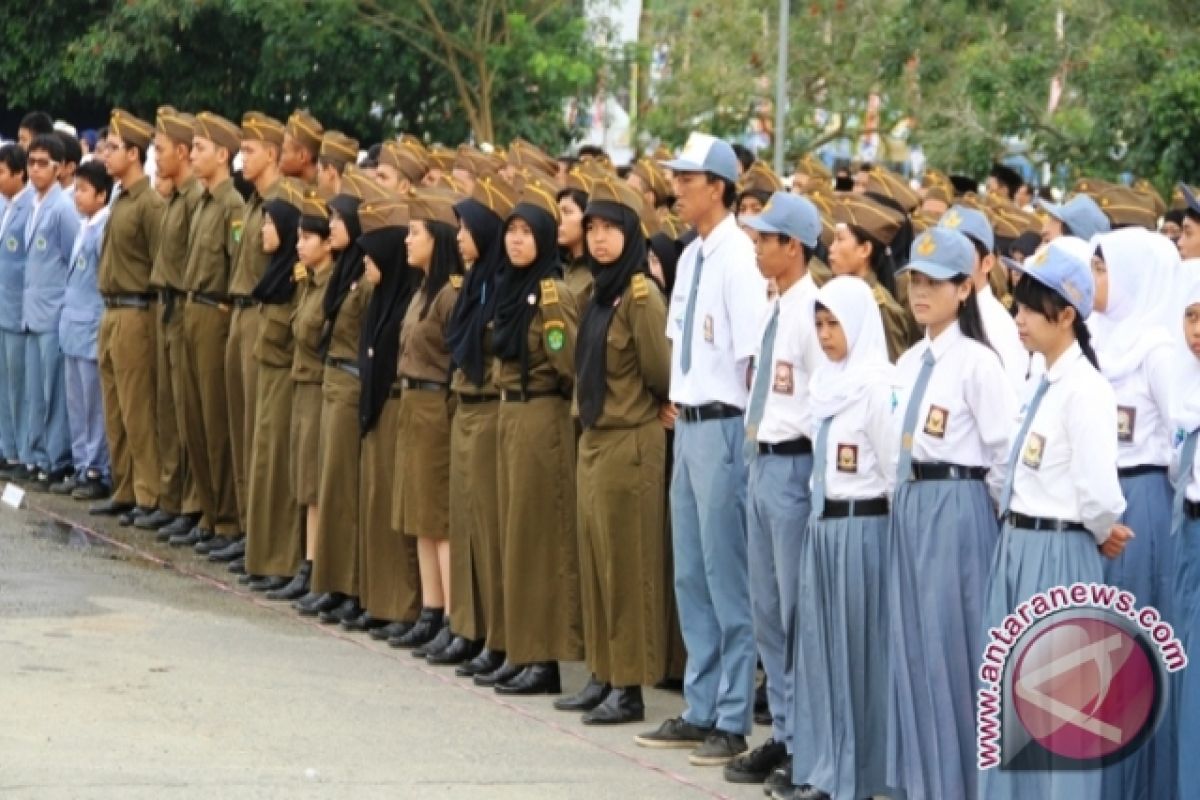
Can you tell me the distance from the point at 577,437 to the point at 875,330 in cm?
257

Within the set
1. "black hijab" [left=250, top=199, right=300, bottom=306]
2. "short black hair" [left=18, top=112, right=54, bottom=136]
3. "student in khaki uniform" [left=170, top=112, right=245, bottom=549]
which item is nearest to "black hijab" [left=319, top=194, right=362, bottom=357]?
"black hijab" [left=250, top=199, right=300, bottom=306]

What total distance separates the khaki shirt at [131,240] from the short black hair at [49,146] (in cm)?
155

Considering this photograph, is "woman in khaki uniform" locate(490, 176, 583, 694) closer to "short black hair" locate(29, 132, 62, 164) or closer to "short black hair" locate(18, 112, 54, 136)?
"short black hair" locate(29, 132, 62, 164)

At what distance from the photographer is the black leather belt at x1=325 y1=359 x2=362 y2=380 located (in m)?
13.2

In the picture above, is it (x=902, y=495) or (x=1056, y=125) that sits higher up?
(x=1056, y=125)

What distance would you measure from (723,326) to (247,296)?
192 inches

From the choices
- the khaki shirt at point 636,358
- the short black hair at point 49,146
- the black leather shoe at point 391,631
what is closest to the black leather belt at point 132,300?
the short black hair at point 49,146

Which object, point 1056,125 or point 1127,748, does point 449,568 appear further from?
point 1056,125

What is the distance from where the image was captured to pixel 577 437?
11.7 m

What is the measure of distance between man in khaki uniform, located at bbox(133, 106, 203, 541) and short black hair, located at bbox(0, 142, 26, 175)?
2.29 m

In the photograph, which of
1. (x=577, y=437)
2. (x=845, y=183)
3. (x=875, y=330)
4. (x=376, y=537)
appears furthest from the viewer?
(x=845, y=183)

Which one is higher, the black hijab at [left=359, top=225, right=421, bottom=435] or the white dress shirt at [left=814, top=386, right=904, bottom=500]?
the black hijab at [left=359, top=225, right=421, bottom=435]

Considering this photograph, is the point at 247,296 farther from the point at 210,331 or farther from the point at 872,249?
the point at 872,249

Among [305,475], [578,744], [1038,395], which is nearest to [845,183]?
[305,475]
